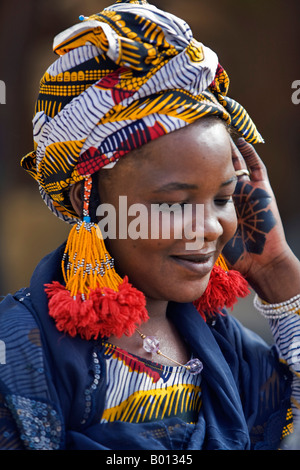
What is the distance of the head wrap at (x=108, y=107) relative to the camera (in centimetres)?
149

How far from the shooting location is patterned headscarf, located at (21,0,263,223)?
1.48m

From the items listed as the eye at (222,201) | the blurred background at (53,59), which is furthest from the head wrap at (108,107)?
the blurred background at (53,59)

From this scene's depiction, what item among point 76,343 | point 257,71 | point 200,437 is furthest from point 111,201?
point 257,71

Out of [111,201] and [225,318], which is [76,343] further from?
[225,318]

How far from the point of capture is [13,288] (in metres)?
4.22

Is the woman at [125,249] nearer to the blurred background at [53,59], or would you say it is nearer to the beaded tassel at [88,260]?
the beaded tassel at [88,260]

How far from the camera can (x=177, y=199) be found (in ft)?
4.94

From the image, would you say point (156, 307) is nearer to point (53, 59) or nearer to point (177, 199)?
point (177, 199)

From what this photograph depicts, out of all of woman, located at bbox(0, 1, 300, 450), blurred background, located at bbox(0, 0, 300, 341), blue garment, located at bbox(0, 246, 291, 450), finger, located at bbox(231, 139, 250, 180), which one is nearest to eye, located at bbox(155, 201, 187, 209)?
woman, located at bbox(0, 1, 300, 450)

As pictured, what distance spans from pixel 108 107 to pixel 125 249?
1.28 ft

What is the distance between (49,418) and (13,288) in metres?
2.89

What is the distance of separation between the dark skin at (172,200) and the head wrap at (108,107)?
4 centimetres

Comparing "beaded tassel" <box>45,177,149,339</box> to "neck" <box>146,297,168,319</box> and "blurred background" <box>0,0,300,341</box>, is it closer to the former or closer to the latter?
"neck" <box>146,297,168,319</box>

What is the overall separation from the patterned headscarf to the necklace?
504 millimetres
